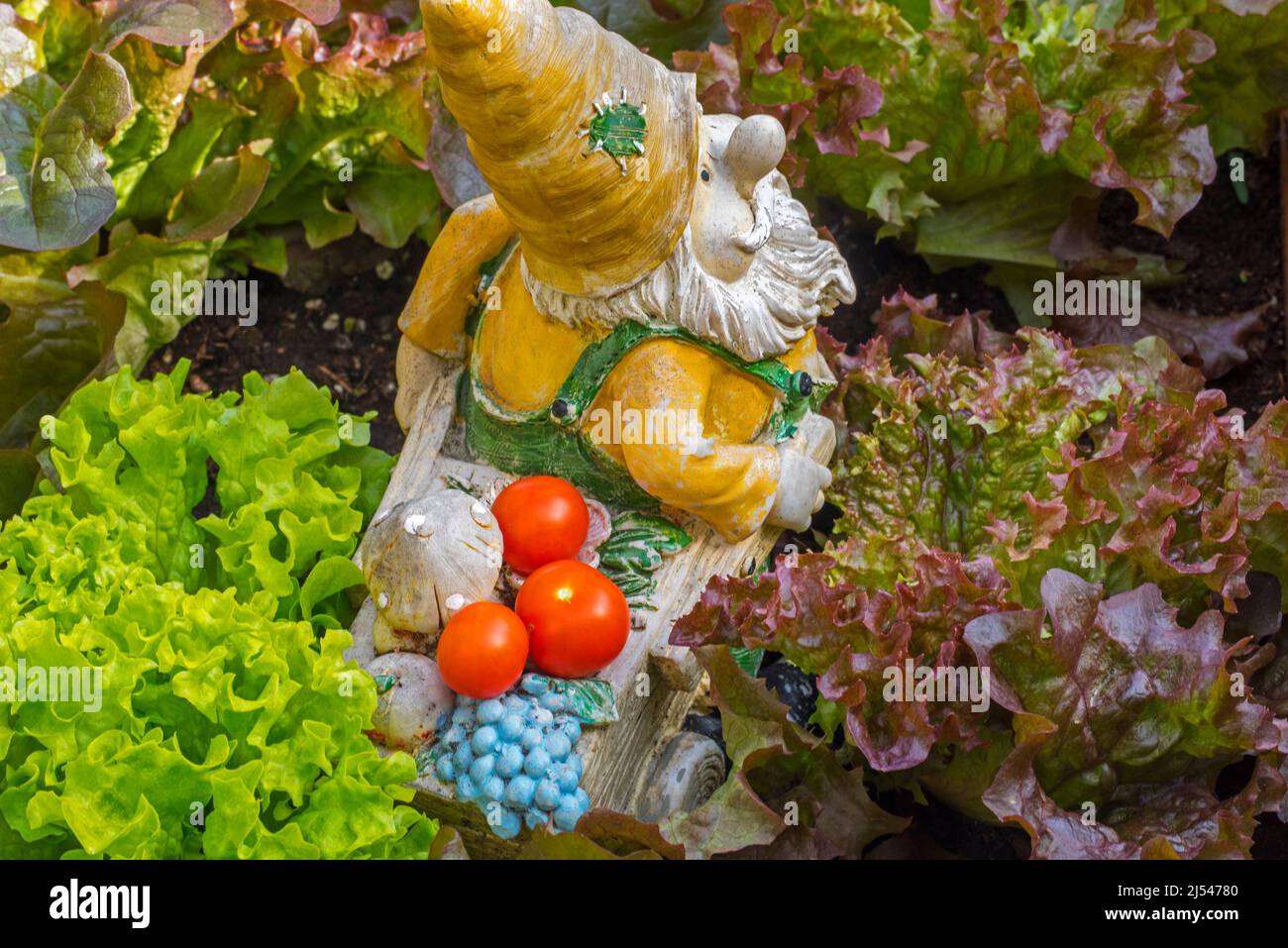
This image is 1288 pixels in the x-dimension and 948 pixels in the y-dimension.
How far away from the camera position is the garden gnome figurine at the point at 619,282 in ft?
7.06

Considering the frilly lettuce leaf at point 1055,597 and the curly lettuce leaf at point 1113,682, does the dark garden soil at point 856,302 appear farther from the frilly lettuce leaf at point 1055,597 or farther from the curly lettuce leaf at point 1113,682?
the curly lettuce leaf at point 1113,682

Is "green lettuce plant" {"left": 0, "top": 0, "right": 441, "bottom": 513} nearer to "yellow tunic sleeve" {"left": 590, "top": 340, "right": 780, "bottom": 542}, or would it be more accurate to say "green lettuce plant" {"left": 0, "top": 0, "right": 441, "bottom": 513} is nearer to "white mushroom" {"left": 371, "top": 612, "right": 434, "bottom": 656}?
"white mushroom" {"left": 371, "top": 612, "right": 434, "bottom": 656}

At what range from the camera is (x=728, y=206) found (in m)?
2.44

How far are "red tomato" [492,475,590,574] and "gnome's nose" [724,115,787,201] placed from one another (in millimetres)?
594

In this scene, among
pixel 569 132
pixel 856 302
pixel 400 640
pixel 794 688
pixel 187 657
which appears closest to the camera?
pixel 569 132

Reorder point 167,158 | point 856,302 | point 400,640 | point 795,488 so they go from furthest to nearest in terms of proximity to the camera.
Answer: point 856,302 → point 167,158 → point 795,488 → point 400,640

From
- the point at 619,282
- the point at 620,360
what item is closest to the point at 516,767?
the point at 620,360

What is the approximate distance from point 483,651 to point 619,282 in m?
0.60

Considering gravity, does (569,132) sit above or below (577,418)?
above

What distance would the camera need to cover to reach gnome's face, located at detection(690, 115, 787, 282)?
7.86ft

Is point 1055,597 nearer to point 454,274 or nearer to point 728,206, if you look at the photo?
point 728,206
